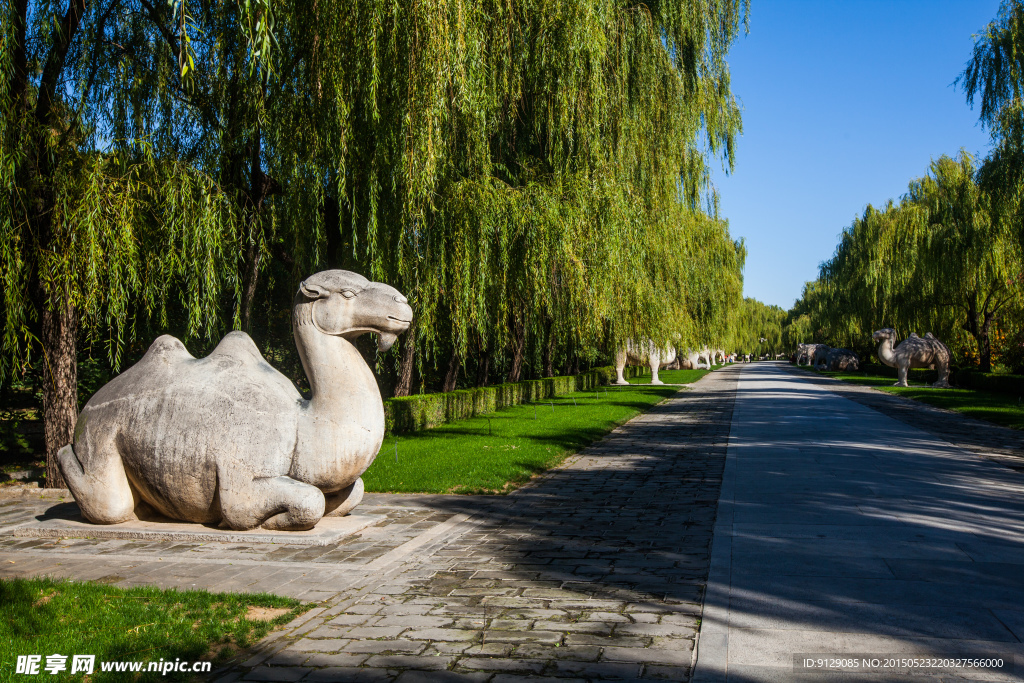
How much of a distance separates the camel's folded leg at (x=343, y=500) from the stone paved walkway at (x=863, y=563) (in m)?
3.45

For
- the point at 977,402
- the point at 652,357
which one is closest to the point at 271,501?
the point at 977,402

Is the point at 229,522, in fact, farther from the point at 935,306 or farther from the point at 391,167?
the point at 935,306

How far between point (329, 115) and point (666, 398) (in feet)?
64.6

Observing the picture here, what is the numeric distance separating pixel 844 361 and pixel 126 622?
52.0 m

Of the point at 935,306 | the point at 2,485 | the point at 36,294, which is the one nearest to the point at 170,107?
the point at 36,294

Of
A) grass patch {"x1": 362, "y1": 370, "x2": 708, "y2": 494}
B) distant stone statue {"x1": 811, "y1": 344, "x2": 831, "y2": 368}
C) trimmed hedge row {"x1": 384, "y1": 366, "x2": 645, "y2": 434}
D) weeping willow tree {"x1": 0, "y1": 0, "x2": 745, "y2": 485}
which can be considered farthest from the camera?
distant stone statue {"x1": 811, "y1": 344, "x2": 831, "y2": 368}

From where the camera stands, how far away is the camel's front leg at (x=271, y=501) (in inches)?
247

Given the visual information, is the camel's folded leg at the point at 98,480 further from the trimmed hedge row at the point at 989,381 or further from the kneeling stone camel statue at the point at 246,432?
the trimmed hedge row at the point at 989,381

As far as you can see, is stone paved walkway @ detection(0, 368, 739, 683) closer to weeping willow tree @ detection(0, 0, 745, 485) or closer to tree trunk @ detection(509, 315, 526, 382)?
weeping willow tree @ detection(0, 0, 745, 485)

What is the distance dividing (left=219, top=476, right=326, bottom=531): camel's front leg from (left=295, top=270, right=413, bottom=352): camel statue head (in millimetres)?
1387

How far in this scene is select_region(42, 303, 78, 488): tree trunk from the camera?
355 inches

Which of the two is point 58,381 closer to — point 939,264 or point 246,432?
Result: point 246,432

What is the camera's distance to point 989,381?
26125 mm

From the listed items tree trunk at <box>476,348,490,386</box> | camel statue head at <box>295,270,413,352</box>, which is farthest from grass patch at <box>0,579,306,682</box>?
tree trunk at <box>476,348,490,386</box>
